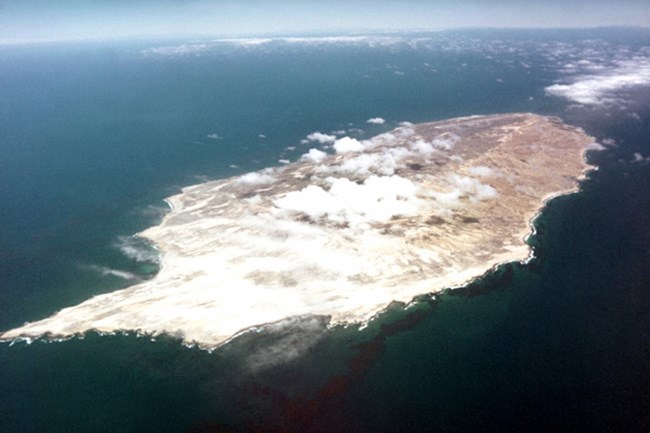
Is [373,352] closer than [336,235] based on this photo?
Yes

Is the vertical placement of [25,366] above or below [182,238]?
below

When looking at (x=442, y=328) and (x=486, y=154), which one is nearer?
(x=442, y=328)

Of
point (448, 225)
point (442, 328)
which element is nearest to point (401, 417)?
point (442, 328)

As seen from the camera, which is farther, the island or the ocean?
the island

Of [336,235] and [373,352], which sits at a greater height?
[336,235]

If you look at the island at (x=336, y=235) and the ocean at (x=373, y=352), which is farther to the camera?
the island at (x=336, y=235)

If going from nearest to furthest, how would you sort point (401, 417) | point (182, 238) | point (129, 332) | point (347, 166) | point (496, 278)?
point (401, 417), point (129, 332), point (496, 278), point (182, 238), point (347, 166)

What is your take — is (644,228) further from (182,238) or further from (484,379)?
(182,238)

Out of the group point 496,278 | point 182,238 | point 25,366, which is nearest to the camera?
point 25,366
